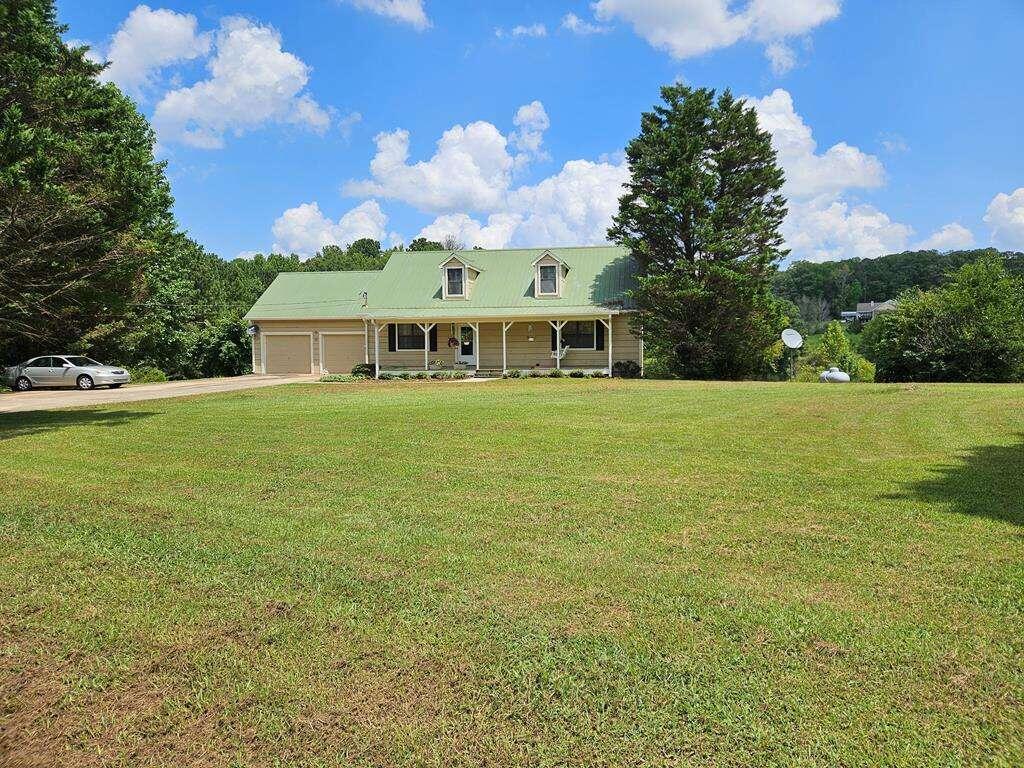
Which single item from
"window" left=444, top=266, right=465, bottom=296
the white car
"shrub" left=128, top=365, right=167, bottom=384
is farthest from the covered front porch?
the white car

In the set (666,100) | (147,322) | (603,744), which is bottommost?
(603,744)

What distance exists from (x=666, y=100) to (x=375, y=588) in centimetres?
2537

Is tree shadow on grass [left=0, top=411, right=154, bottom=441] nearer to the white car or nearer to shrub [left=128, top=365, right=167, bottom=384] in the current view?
the white car

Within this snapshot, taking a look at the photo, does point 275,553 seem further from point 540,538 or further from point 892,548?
point 892,548

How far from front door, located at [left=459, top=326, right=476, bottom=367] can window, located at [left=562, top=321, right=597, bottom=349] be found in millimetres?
4140

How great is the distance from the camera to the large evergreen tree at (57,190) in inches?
385

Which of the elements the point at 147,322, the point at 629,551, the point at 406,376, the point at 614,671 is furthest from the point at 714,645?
the point at 147,322

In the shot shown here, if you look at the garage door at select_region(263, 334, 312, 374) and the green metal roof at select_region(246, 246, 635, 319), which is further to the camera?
the garage door at select_region(263, 334, 312, 374)

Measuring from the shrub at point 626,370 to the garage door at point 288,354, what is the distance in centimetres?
1494

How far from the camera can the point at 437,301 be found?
2766cm

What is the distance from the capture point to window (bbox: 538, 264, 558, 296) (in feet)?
88.0

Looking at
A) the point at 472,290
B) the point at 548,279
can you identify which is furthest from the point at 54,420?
the point at 548,279

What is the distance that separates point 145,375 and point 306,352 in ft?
22.7

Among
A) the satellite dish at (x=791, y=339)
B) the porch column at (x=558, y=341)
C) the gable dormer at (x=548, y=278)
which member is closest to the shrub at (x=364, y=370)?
the gable dormer at (x=548, y=278)
